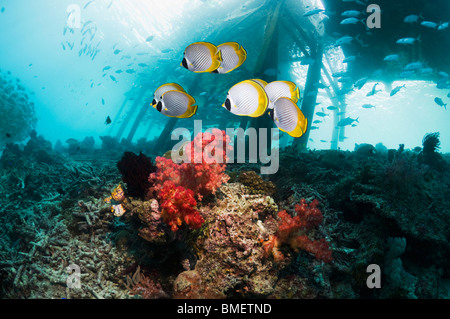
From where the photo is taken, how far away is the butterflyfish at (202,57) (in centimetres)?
227

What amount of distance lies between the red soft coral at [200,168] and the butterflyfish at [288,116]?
1.47 m

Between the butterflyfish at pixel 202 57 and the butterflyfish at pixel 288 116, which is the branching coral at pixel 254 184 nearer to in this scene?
the butterflyfish at pixel 288 116

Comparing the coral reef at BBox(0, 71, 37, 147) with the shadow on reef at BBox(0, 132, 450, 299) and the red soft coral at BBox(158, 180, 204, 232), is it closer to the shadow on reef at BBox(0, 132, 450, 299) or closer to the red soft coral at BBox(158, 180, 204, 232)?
the shadow on reef at BBox(0, 132, 450, 299)

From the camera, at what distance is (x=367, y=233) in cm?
351


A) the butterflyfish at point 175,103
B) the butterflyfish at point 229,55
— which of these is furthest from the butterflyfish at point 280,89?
the butterflyfish at point 175,103

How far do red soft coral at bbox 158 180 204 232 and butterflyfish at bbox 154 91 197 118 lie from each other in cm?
112

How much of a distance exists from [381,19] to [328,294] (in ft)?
41.0

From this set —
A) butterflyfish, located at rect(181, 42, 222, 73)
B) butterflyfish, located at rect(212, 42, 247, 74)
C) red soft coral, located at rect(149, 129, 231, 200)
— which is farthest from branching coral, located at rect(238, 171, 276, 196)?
butterflyfish, located at rect(181, 42, 222, 73)

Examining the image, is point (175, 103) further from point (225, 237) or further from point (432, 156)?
point (432, 156)

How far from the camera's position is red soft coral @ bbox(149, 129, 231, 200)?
321 cm

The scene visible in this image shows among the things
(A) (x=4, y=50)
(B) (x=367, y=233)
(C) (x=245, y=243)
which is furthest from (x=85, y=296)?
(A) (x=4, y=50)

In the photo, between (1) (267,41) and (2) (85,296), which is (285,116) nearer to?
(2) (85,296)

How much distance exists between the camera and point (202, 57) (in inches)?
91.0
